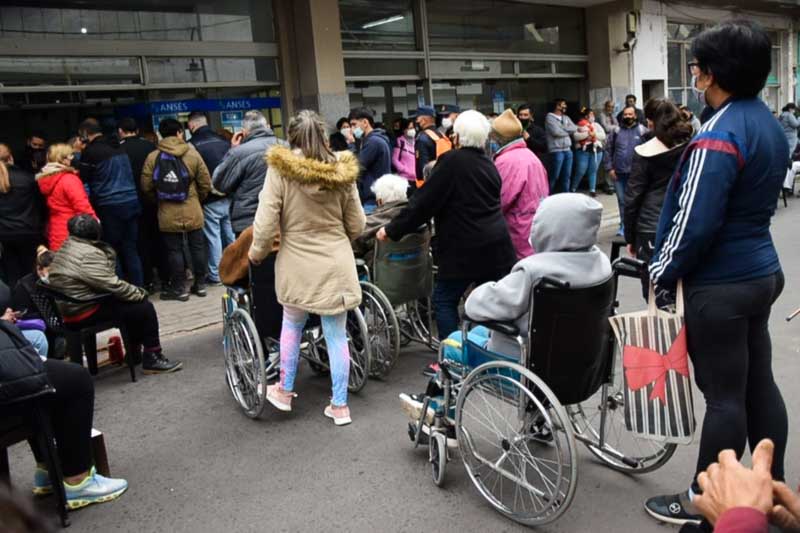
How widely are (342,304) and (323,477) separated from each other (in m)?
0.99

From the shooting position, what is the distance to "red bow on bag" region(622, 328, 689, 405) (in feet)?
9.40

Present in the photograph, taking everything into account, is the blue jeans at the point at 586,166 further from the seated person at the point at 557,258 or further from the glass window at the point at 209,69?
the seated person at the point at 557,258

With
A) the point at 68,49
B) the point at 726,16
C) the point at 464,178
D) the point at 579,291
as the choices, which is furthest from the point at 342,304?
the point at 726,16

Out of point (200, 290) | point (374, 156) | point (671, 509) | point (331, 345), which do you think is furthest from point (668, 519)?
point (200, 290)

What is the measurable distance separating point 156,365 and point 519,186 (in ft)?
9.71

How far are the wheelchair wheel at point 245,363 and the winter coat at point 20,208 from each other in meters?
3.04

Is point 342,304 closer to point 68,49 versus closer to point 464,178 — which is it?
point 464,178

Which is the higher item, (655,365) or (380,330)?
(655,365)

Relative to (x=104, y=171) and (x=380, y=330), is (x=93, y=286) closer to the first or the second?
(x=380, y=330)

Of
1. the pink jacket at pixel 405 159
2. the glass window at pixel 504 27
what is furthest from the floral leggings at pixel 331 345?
the glass window at pixel 504 27

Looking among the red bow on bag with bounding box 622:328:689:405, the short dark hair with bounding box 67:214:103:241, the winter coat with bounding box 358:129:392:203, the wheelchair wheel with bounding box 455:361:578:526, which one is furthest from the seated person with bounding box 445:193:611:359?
the winter coat with bounding box 358:129:392:203

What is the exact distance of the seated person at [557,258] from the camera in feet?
10.2

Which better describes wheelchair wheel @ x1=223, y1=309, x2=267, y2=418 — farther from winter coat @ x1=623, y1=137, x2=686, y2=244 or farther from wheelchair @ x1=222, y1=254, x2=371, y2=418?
winter coat @ x1=623, y1=137, x2=686, y2=244

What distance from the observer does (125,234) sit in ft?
24.4
